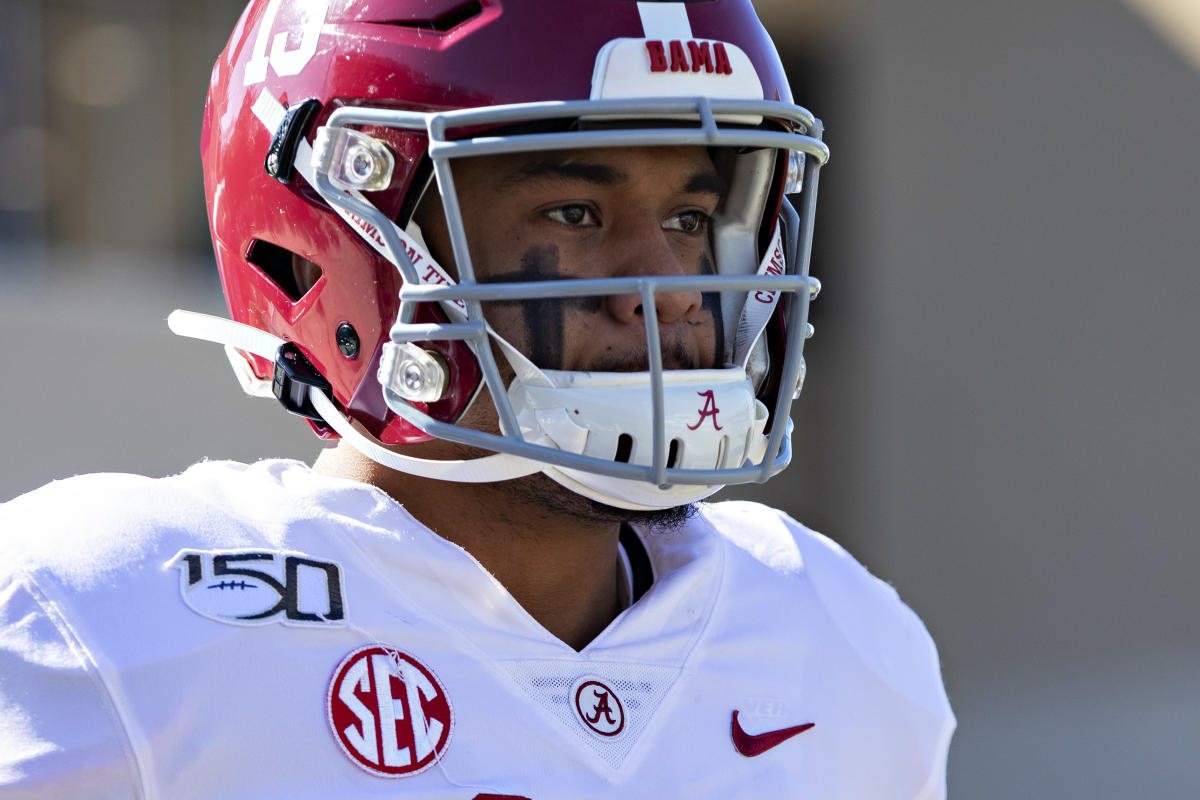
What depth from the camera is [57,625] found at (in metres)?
1.44

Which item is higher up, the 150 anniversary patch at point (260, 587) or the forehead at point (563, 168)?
the forehead at point (563, 168)

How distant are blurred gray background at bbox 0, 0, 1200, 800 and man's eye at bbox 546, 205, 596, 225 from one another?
11.6 ft

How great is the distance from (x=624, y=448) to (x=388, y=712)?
Answer: 365 millimetres

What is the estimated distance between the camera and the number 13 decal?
179cm

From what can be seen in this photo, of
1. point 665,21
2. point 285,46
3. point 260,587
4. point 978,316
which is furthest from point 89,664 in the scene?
point 978,316

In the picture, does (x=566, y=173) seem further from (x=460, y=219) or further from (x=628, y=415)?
(x=628, y=415)

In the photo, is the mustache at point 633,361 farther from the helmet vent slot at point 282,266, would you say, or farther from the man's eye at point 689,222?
the helmet vent slot at point 282,266

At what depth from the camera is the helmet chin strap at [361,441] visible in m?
1.67

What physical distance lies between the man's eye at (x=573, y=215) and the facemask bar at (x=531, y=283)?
98 millimetres

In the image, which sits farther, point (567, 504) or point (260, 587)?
point (567, 504)

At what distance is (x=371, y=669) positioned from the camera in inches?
61.5

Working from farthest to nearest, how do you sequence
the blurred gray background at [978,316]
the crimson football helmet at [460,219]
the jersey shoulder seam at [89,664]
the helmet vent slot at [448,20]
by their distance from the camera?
the blurred gray background at [978,316] < the helmet vent slot at [448,20] < the crimson football helmet at [460,219] < the jersey shoulder seam at [89,664]

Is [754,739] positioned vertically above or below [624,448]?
below

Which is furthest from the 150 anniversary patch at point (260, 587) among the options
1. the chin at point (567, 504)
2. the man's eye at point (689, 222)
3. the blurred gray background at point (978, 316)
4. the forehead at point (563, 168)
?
the blurred gray background at point (978, 316)
